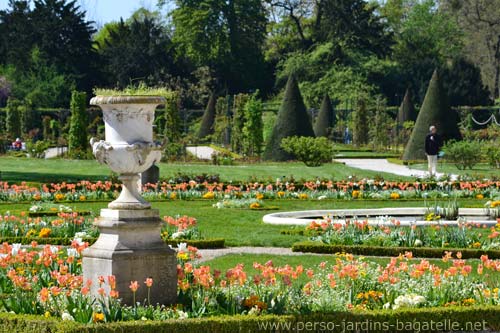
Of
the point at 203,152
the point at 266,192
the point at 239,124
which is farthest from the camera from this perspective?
the point at 203,152

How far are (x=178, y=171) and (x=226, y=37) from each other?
42.1 m

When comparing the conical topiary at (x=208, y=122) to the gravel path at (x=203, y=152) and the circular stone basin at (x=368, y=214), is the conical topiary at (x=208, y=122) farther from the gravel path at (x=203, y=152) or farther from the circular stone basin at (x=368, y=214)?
the circular stone basin at (x=368, y=214)

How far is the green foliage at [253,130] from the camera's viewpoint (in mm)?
39531

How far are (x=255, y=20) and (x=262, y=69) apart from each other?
3161 millimetres

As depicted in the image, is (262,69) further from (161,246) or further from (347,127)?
(161,246)

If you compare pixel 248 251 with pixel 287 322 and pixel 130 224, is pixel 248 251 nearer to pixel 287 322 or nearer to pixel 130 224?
pixel 130 224

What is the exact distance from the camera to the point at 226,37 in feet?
230

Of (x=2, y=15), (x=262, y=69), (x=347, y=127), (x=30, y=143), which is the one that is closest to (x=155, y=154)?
(x=30, y=143)

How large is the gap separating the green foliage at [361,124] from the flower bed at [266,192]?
25.5m

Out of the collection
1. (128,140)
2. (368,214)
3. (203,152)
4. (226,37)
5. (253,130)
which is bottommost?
(368,214)

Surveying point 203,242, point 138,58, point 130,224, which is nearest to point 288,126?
point 203,242

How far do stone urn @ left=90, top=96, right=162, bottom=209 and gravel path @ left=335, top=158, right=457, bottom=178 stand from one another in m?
21.2

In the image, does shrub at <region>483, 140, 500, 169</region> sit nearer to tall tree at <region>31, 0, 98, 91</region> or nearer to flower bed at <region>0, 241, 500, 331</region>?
flower bed at <region>0, 241, 500, 331</region>

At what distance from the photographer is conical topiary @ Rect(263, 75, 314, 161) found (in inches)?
1459
